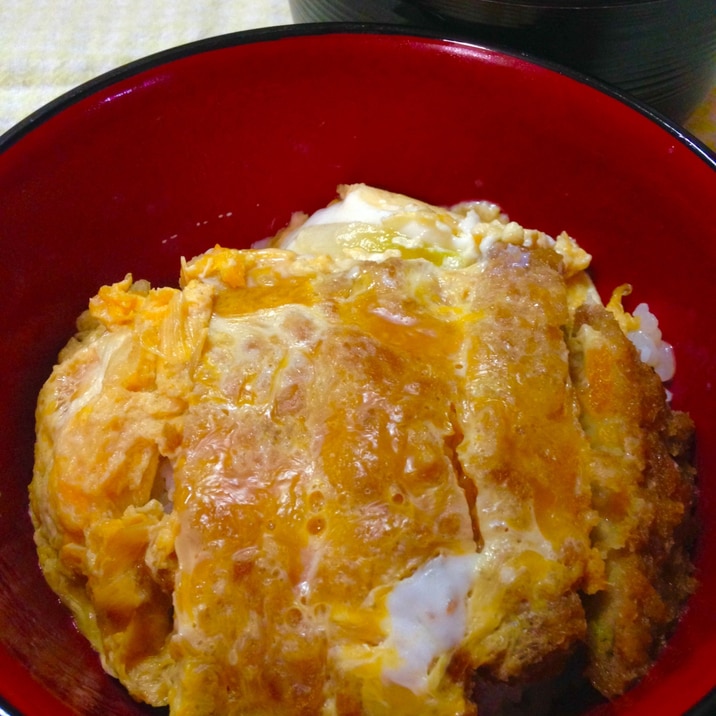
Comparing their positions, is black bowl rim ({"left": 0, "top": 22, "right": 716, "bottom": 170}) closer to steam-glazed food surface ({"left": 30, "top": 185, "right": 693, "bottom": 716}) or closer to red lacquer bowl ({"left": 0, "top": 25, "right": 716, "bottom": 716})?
red lacquer bowl ({"left": 0, "top": 25, "right": 716, "bottom": 716})

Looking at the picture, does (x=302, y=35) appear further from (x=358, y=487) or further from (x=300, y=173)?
(x=358, y=487)

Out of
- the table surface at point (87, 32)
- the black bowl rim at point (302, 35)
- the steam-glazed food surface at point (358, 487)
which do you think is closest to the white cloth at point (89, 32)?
the table surface at point (87, 32)

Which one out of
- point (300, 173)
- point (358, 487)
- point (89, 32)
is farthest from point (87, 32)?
point (358, 487)

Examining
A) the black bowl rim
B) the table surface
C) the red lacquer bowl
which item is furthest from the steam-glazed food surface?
the table surface

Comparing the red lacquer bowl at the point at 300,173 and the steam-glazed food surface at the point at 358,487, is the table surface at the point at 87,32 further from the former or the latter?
the steam-glazed food surface at the point at 358,487

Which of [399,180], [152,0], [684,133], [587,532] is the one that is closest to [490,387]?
[587,532]
